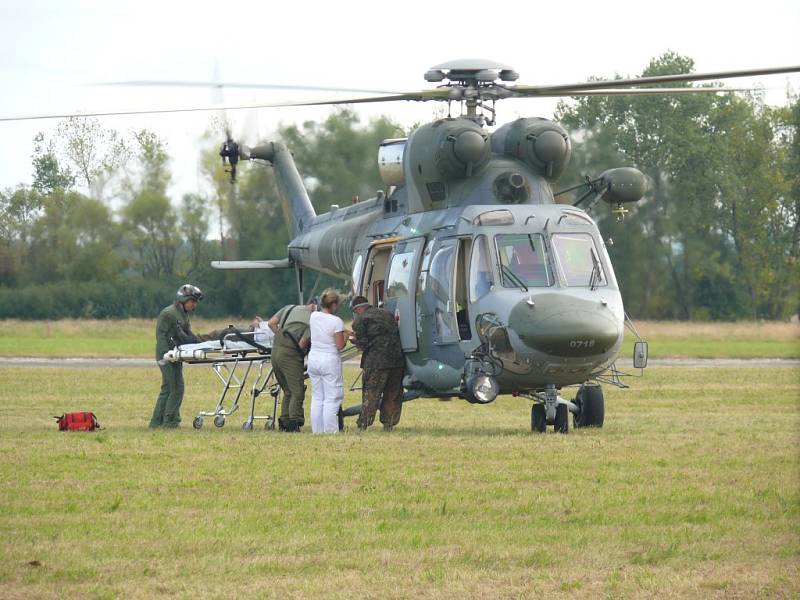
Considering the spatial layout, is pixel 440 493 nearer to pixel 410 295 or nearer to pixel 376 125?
pixel 410 295

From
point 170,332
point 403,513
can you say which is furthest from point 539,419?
point 403,513

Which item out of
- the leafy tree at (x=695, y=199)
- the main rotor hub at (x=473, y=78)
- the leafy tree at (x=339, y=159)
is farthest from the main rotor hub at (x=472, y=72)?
the leafy tree at (x=339, y=159)

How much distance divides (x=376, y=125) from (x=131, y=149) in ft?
40.8

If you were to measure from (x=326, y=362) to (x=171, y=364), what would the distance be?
200 centimetres

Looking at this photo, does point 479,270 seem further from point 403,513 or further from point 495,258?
point 403,513

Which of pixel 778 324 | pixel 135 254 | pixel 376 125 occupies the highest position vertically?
pixel 376 125

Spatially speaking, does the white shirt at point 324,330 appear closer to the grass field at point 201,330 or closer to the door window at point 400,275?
the door window at point 400,275

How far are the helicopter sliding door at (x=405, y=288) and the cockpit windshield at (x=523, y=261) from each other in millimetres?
1327

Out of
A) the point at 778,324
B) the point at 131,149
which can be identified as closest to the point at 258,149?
the point at 131,149

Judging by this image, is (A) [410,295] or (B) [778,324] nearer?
(A) [410,295]

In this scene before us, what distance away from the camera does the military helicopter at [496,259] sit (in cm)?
1466

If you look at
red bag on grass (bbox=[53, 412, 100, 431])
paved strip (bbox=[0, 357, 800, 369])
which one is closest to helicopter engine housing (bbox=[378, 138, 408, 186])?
red bag on grass (bbox=[53, 412, 100, 431])

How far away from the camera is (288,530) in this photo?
8.98 meters

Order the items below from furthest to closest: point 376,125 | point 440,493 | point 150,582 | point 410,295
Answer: point 376,125, point 410,295, point 440,493, point 150,582
